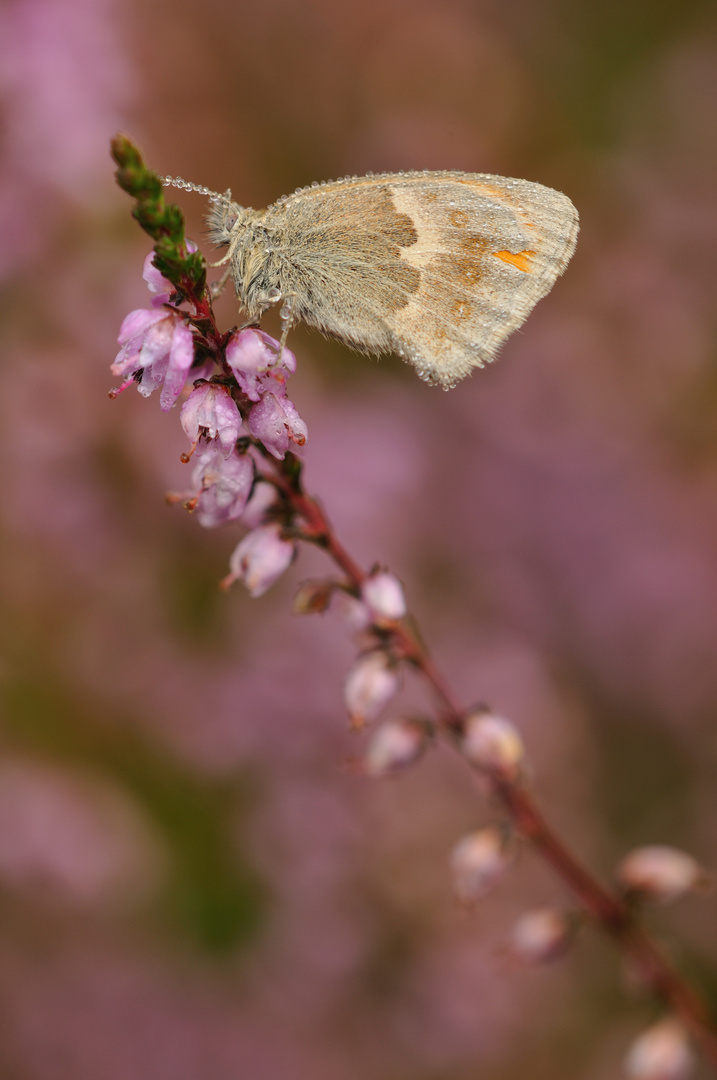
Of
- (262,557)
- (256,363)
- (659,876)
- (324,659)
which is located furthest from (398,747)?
(324,659)

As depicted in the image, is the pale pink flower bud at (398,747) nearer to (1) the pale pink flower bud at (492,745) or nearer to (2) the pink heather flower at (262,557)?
(1) the pale pink flower bud at (492,745)

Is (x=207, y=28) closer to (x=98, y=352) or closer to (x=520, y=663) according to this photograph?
(x=98, y=352)

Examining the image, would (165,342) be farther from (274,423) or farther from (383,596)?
(383,596)

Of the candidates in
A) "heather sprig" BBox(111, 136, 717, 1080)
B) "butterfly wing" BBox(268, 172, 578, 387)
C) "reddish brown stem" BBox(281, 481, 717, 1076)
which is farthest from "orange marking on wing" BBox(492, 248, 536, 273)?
"reddish brown stem" BBox(281, 481, 717, 1076)

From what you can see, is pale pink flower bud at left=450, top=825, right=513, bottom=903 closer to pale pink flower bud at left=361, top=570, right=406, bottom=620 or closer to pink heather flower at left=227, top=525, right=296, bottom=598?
pale pink flower bud at left=361, top=570, right=406, bottom=620

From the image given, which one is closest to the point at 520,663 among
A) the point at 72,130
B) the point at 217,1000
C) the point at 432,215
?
the point at 217,1000

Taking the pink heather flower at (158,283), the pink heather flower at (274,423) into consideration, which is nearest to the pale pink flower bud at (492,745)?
the pink heather flower at (274,423)
